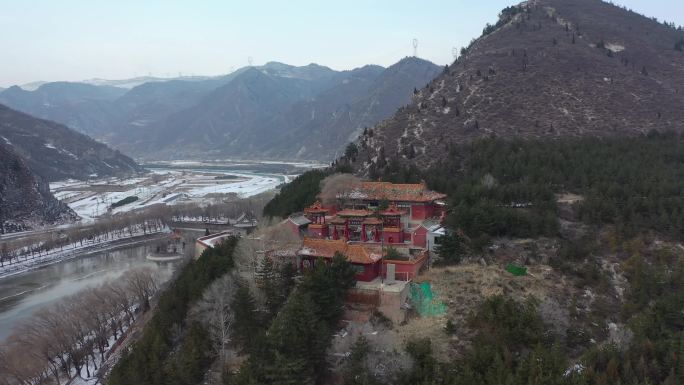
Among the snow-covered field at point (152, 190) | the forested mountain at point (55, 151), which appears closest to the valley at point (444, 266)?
the snow-covered field at point (152, 190)

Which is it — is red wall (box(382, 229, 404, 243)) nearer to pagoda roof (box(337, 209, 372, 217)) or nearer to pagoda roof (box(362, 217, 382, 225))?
pagoda roof (box(362, 217, 382, 225))

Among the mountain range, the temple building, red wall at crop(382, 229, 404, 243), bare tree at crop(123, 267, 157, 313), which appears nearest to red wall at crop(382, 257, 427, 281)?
the temple building

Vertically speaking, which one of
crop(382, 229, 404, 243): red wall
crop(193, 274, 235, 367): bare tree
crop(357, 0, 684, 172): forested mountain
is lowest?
crop(193, 274, 235, 367): bare tree

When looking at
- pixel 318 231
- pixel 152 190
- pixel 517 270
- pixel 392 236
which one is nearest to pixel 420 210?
pixel 392 236

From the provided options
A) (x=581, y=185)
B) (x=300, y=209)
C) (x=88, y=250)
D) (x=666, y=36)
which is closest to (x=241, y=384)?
(x=300, y=209)

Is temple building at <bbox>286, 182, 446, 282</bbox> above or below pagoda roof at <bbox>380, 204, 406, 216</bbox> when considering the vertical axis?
below
